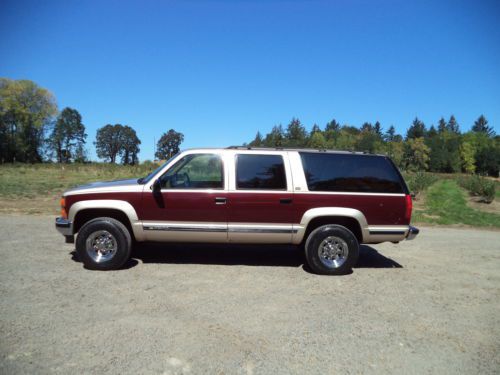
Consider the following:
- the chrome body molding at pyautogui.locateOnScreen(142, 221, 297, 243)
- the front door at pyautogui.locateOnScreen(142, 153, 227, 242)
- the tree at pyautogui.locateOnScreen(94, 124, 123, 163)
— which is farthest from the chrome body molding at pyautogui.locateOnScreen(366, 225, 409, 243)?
the tree at pyautogui.locateOnScreen(94, 124, 123, 163)

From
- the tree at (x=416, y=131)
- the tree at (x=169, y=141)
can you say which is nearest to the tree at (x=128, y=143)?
the tree at (x=169, y=141)

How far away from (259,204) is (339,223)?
1405 millimetres

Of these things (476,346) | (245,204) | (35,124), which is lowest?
(476,346)

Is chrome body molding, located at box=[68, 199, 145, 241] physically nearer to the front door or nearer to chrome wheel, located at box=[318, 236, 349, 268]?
the front door

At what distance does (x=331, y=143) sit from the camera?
120 metres

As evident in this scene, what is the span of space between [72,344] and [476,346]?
3973 millimetres

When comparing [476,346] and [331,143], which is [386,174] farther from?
[331,143]

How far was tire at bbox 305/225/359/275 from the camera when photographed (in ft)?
17.5

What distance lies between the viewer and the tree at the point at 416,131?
130 m

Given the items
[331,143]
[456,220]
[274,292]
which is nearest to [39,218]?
[274,292]

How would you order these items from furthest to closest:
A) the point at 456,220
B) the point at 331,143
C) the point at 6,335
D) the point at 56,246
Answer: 1. the point at 331,143
2. the point at 456,220
3. the point at 56,246
4. the point at 6,335

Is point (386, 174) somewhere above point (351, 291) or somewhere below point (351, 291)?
above

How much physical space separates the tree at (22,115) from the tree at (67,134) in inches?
757

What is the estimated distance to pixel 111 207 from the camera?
522 centimetres
